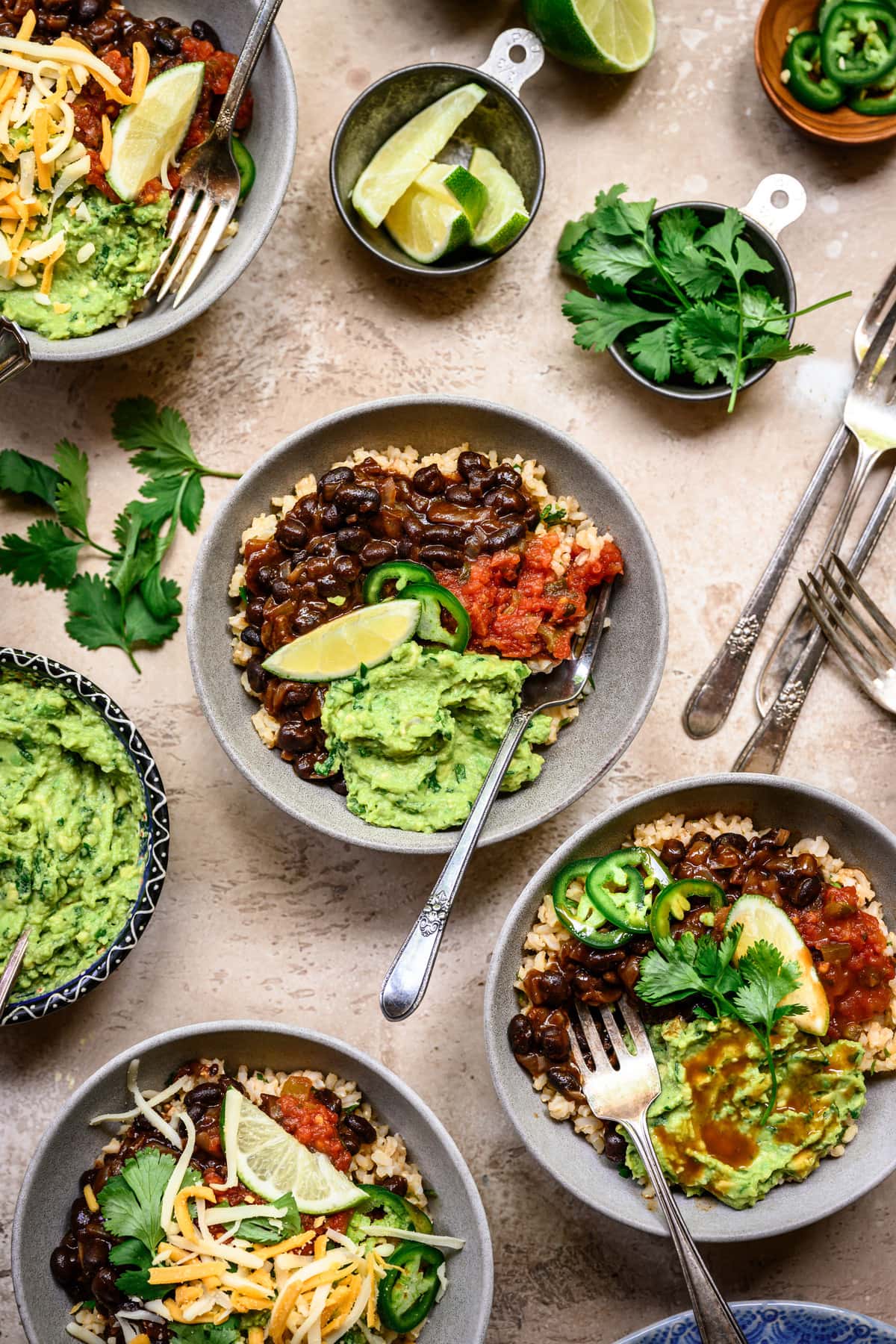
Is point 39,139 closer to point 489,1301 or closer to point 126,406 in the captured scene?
point 126,406

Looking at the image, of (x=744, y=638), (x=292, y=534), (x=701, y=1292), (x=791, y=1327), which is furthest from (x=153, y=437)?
(x=791, y=1327)

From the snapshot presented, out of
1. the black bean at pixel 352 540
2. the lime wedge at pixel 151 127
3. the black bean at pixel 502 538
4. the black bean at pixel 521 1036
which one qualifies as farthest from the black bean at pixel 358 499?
the black bean at pixel 521 1036

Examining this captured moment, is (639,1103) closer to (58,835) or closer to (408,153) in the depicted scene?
(58,835)

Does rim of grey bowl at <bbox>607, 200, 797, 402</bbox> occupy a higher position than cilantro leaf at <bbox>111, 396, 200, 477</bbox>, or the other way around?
rim of grey bowl at <bbox>607, 200, 797, 402</bbox>

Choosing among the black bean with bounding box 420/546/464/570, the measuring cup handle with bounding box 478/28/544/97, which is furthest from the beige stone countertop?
the black bean with bounding box 420/546/464/570

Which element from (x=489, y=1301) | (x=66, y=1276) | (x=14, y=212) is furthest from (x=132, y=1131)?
(x=14, y=212)

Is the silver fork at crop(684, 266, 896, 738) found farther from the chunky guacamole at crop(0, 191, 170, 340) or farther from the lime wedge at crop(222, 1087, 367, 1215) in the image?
the chunky guacamole at crop(0, 191, 170, 340)

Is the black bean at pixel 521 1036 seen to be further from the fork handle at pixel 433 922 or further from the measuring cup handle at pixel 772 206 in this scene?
the measuring cup handle at pixel 772 206
